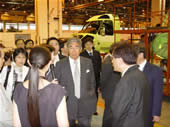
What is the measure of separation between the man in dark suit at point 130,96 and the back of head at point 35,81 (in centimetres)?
76

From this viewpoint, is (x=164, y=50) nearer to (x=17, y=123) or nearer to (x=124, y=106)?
(x=124, y=106)

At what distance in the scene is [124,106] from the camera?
1784 mm

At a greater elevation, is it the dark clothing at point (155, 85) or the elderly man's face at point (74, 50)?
the elderly man's face at point (74, 50)

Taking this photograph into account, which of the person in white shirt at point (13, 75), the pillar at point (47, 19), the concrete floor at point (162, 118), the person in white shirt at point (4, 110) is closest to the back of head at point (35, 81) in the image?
the person in white shirt at point (4, 110)

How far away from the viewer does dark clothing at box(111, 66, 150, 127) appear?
1783 mm

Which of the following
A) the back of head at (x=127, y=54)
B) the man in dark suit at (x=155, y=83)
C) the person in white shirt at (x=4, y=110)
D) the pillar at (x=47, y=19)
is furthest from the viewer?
the pillar at (x=47, y=19)

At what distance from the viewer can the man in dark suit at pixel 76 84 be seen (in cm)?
293

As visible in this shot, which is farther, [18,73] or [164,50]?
[164,50]

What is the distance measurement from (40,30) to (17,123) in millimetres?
9907

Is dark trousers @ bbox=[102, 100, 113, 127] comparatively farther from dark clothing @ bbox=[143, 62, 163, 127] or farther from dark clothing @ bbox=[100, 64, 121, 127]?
dark clothing @ bbox=[143, 62, 163, 127]

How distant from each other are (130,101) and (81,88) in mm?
1293

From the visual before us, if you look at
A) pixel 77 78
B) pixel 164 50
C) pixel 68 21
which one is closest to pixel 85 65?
pixel 77 78

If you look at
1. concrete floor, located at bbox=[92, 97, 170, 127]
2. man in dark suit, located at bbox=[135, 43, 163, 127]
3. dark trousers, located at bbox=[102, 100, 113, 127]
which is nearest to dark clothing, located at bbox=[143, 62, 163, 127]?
man in dark suit, located at bbox=[135, 43, 163, 127]

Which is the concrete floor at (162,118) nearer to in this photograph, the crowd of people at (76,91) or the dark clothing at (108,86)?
the crowd of people at (76,91)
